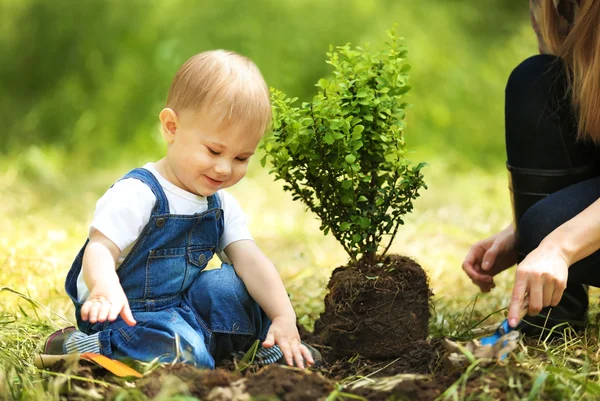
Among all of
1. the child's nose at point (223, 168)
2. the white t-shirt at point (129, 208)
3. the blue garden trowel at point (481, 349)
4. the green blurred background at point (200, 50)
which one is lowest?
the blue garden trowel at point (481, 349)

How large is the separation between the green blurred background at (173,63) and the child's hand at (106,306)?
11.6ft

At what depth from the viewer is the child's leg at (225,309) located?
6.56 ft

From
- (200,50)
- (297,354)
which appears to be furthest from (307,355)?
(200,50)

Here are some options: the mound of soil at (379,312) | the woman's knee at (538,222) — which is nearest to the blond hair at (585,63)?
the woman's knee at (538,222)

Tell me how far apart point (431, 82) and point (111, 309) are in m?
4.37

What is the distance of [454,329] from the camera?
238 centimetres

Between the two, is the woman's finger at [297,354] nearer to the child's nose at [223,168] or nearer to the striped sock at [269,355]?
the striped sock at [269,355]

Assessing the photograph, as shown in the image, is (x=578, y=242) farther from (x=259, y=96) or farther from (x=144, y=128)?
(x=144, y=128)

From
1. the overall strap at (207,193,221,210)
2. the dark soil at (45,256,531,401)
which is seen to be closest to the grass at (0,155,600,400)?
the dark soil at (45,256,531,401)

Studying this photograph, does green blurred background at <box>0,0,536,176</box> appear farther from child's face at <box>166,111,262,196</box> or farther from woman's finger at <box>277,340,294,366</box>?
woman's finger at <box>277,340,294,366</box>

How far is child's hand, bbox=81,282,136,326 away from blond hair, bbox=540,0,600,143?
1348mm

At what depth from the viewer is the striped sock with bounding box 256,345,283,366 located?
6.55 ft

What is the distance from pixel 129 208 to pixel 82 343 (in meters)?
0.34

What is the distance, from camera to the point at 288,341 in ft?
6.27
